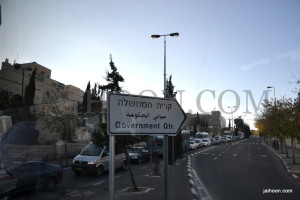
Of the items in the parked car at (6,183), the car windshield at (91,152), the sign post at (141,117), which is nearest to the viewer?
the sign post at (141,117)

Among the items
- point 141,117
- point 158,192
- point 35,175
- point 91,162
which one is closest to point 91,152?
point 91,162

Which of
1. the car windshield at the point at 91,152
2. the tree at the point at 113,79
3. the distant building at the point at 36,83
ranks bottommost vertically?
the car windshield at the point at 91,152

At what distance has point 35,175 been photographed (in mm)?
10375

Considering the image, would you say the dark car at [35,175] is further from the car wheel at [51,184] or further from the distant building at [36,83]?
the distant building at [36,83]

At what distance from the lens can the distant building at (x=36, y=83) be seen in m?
40.9

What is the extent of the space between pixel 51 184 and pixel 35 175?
115cm

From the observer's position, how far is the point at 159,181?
44.2ft

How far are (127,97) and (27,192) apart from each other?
8.80 meters

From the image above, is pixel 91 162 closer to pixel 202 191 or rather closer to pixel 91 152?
pixel 91 152

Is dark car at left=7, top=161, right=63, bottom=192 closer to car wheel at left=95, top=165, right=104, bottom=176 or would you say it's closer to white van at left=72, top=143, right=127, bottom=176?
white van at left=72, top=143, right=127, bottom=176

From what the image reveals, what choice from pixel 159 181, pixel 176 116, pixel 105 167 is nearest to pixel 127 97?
pixel 176 116

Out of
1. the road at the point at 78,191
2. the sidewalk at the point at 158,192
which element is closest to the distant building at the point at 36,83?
the road at the point at 78,191

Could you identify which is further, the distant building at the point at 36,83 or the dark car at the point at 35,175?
the distant building at the point at 36,83

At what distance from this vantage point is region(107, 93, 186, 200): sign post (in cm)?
376
